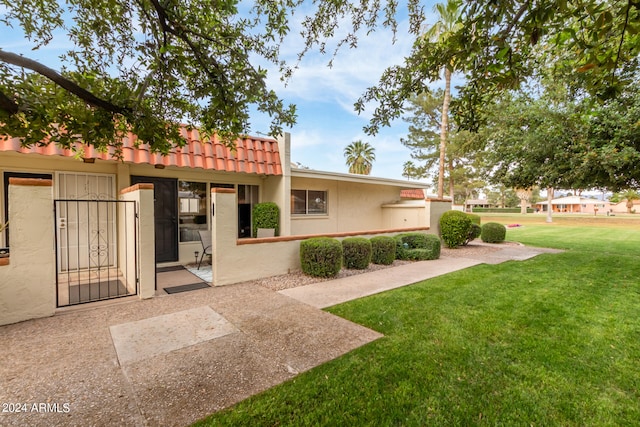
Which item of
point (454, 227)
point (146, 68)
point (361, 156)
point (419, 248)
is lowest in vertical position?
point (419, 248)

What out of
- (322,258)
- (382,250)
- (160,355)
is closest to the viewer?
(160,355)

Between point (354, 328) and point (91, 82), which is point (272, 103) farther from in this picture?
point (354, 328)

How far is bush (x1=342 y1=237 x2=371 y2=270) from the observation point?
7.59 metres

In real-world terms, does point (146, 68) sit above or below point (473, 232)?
above

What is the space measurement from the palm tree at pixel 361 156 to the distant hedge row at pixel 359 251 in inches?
1124

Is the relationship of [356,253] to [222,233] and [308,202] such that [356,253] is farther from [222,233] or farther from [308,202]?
[308,202]

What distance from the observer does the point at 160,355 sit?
3.29 meters

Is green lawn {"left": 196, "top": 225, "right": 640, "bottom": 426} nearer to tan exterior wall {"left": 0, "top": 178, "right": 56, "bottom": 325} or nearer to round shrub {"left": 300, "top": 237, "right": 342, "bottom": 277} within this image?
round shrub {"left": 300, "top": 237, "right": 342, "bottom": 277}

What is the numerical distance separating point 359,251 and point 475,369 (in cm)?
469

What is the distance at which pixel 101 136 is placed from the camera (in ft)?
12.0

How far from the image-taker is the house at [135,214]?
13.8 ft

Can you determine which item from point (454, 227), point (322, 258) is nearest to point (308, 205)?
point (322, 258)

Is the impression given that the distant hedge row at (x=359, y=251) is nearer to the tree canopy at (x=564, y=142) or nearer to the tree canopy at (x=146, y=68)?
the tree canopy at (x=146, y=68)

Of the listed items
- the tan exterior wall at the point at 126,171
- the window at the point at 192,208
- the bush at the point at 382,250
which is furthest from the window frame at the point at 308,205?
the bush at the point at 382,250
